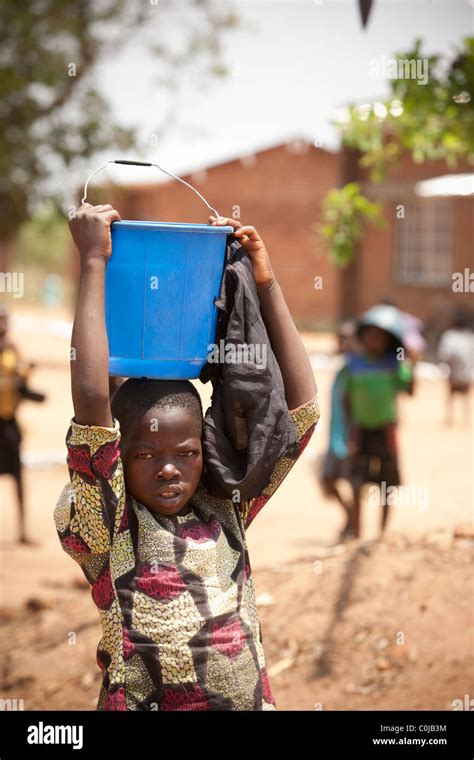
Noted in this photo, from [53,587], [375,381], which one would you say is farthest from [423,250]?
[53,587]

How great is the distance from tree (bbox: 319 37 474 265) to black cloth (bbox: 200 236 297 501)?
268 cm

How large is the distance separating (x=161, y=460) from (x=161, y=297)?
349 millimetres

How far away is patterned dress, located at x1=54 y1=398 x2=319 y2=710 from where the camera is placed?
6.51 ft

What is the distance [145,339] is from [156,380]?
11 cm

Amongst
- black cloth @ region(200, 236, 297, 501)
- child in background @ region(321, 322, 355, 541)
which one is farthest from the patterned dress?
child in background @ region(321, 322, 355, 541)

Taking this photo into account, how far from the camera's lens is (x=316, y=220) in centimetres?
2481

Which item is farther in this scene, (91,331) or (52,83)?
(52,83)

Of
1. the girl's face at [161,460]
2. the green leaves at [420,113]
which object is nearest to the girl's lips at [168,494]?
the girl's face at [161,460]

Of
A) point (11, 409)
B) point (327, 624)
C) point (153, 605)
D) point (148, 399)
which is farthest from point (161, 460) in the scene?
point (11, 409)

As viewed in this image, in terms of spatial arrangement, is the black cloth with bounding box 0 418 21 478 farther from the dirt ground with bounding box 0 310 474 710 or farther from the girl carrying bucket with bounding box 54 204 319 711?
the girl carrying bucket with bounding box 54 204 319 711

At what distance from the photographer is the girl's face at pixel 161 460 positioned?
2012 mm

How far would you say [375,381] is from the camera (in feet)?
20.6

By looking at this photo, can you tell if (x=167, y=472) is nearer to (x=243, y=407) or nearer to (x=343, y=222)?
(x=243, y=407)
